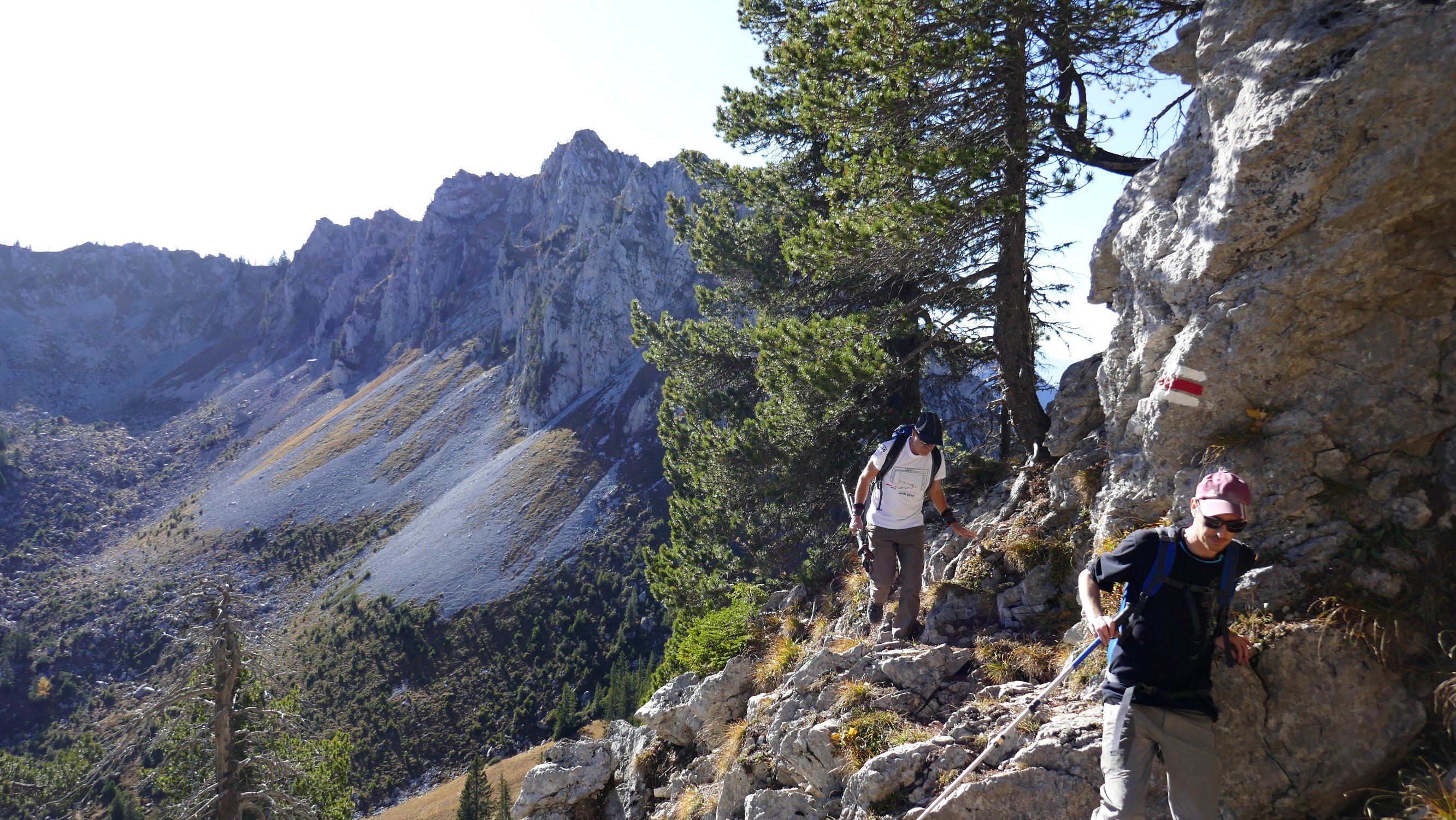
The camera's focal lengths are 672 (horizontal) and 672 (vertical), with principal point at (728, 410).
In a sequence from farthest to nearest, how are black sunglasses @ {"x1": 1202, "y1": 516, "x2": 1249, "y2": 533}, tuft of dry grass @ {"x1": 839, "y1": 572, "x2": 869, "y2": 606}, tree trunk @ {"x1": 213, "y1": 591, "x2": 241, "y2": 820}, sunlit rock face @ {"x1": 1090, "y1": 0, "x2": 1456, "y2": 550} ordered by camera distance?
1. tree trunk @ {"x1": 213, "y1": 591, "x2": 241, "y2": 820}
2. tuft of dry grass @ {"x1": 839, "y1": 572, "x2": 869, "y2": 606}
3. sunlit rock face @ {"x1": 1090, "y1": 0, "x2": 1456, "y2": 550}
4. black sunglasses @ {"x1": 1202, "y1": 516, "x2": 1249, "y2": 533}

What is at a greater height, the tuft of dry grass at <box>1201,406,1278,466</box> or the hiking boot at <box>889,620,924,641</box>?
the tuft of dry grass at <box>1201,406,1278,466</box>

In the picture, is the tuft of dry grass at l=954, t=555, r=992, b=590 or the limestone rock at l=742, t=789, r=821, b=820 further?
the tuft of dry grass at l=954, t=555, r=992, b=590

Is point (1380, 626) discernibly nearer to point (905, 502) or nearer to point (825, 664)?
point (905, 502)

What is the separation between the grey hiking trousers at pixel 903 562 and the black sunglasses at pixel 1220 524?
3.32 m

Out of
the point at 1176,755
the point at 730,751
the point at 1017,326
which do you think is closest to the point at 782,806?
the point at 730,751

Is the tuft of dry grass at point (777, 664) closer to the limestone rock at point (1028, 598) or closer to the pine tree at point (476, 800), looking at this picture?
the limestone rock at point (1028, 598)

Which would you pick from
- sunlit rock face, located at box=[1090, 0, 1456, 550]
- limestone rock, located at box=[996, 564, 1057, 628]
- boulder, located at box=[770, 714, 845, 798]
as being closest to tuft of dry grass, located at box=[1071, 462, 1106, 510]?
limestone rock, located at box=[996, 564, 1057, 628]

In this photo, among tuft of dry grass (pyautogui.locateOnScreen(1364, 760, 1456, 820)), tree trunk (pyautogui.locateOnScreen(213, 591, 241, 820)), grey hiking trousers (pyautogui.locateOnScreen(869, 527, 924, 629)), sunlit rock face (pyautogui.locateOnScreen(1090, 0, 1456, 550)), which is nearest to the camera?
tuft of dry grass (pyautogui.locateOnScreen(1364, 760, 1456, 820))

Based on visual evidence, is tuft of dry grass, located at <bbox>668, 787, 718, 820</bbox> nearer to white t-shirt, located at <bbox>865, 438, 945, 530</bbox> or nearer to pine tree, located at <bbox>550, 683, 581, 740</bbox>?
white t-shirt, located at <bbox>865, 438, 945, 530</bbox>

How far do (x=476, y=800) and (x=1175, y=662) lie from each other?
48598 millimetres

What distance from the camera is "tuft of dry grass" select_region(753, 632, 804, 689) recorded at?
874 centimetres

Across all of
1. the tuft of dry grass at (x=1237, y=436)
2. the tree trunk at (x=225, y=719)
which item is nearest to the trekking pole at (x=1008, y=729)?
the tuft of dry grass at (x=1237, y=436)

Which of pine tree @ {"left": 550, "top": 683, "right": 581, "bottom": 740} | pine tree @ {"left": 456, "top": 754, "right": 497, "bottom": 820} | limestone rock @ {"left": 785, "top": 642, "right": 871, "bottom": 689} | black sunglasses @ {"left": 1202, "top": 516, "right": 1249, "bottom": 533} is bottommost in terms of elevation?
pine tree @ {"left": 550, "top": 683, "right": 581, "bottom": 740}

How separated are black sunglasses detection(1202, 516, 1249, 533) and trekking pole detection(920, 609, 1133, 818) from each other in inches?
25.3
